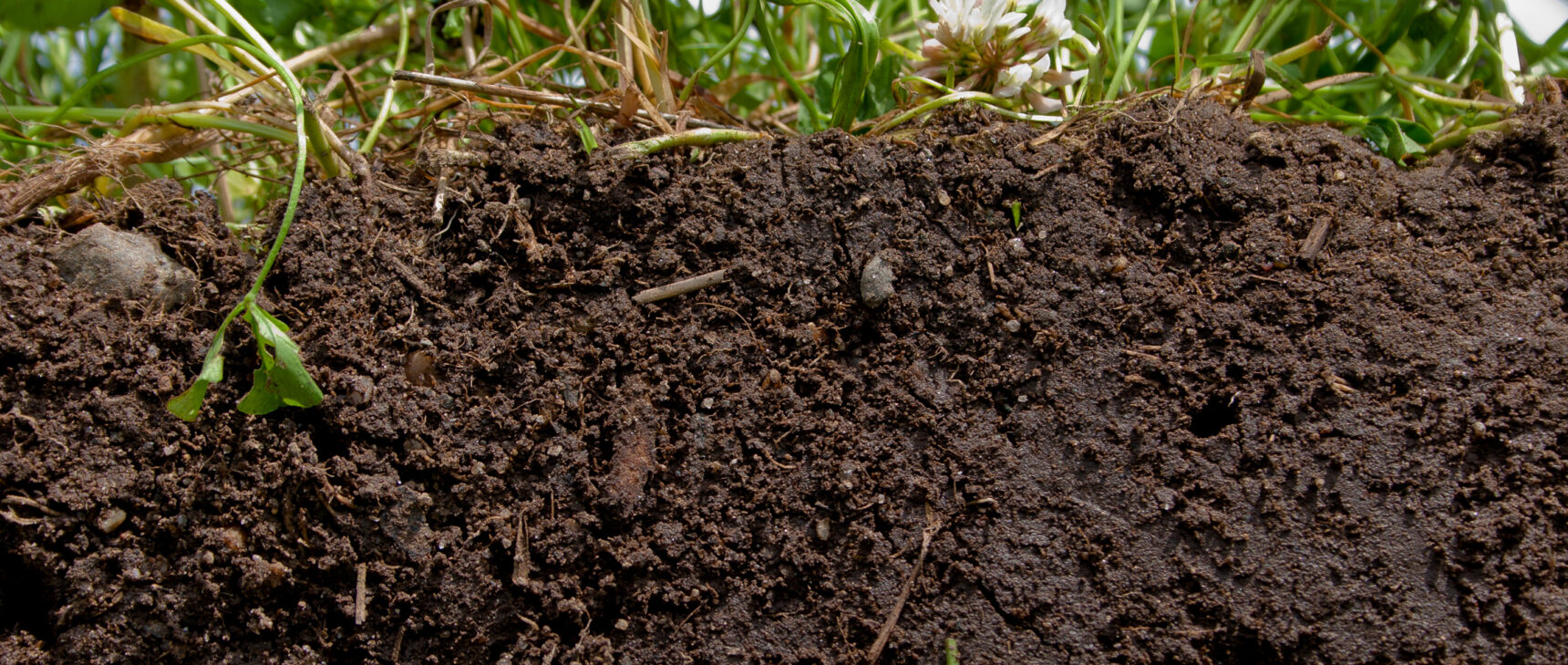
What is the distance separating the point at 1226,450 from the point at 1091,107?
453 mm

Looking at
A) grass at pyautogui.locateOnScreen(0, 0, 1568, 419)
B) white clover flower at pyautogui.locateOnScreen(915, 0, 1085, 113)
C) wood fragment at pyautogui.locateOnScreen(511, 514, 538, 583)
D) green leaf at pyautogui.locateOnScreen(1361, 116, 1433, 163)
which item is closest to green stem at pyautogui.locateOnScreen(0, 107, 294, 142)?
grass at pyautogui.locateOnScreen(0, 0, 1568, 419)

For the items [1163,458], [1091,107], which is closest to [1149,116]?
[1091,107]

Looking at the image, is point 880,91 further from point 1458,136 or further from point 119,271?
point 119,271

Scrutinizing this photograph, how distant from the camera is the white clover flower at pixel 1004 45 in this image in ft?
3.57

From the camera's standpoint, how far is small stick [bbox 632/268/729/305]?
3.18 ft

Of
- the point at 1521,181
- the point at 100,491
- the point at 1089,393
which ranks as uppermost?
the point at 1521,181

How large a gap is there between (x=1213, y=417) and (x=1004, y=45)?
1.78ft

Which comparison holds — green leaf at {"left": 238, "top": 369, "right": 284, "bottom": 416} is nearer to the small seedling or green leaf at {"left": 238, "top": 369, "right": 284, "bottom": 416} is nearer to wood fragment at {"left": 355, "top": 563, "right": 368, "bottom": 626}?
wood fragment at {"left": 355, "top": 563, "right": 368, "bottom": 626}

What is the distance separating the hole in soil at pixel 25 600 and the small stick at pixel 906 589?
0.89 meters

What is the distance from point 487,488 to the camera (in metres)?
0.92

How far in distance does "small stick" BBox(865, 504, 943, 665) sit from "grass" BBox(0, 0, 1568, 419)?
499mm

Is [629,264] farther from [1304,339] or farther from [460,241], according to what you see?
[1304,339]

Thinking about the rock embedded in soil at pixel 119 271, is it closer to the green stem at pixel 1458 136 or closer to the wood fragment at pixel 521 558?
the wood fragment at pixel 521 558

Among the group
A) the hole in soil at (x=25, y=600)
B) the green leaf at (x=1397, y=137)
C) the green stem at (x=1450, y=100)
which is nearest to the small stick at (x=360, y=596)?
the hole in soil at (x=25, y=600)
